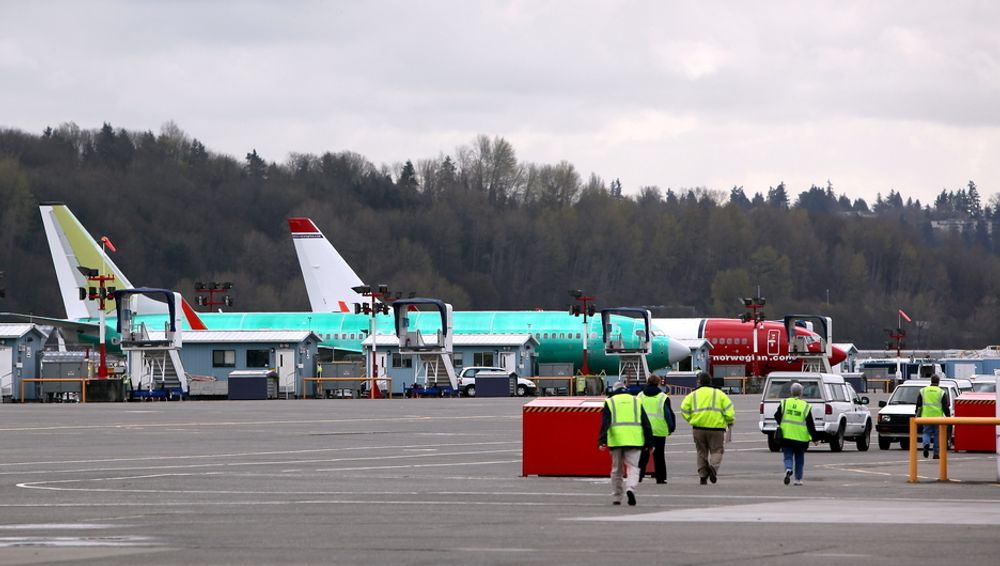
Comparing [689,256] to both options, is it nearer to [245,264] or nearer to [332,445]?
[245,264]

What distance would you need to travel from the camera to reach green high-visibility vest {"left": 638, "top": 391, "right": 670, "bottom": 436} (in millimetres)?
24547

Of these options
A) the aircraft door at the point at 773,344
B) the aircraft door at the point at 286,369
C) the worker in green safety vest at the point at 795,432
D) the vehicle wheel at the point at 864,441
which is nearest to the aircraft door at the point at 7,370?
the aircraft door at the point at 286,369

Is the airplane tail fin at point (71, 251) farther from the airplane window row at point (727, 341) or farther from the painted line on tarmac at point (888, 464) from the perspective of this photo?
the painted line on tarmac at point (888, 464)

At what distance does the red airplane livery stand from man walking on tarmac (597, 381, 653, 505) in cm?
7159

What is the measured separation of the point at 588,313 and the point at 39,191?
3328 inches

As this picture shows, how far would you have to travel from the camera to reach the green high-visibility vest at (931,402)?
33312 mm

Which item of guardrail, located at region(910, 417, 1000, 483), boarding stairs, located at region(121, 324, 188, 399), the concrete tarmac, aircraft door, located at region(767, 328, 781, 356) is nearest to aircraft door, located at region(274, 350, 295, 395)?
boarding stairs, located at region(121, 324, 188, 399)

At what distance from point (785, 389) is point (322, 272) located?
70714mm

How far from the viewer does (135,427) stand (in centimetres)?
4462

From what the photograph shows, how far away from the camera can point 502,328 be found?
3743 inches

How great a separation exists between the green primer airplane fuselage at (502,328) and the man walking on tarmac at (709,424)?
65195 millimetres

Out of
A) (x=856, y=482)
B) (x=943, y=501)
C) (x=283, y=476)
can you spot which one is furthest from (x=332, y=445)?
(x=943, y=501)

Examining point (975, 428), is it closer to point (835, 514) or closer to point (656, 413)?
point (656, 413)

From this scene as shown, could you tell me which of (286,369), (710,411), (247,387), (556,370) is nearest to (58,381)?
(247,387)
